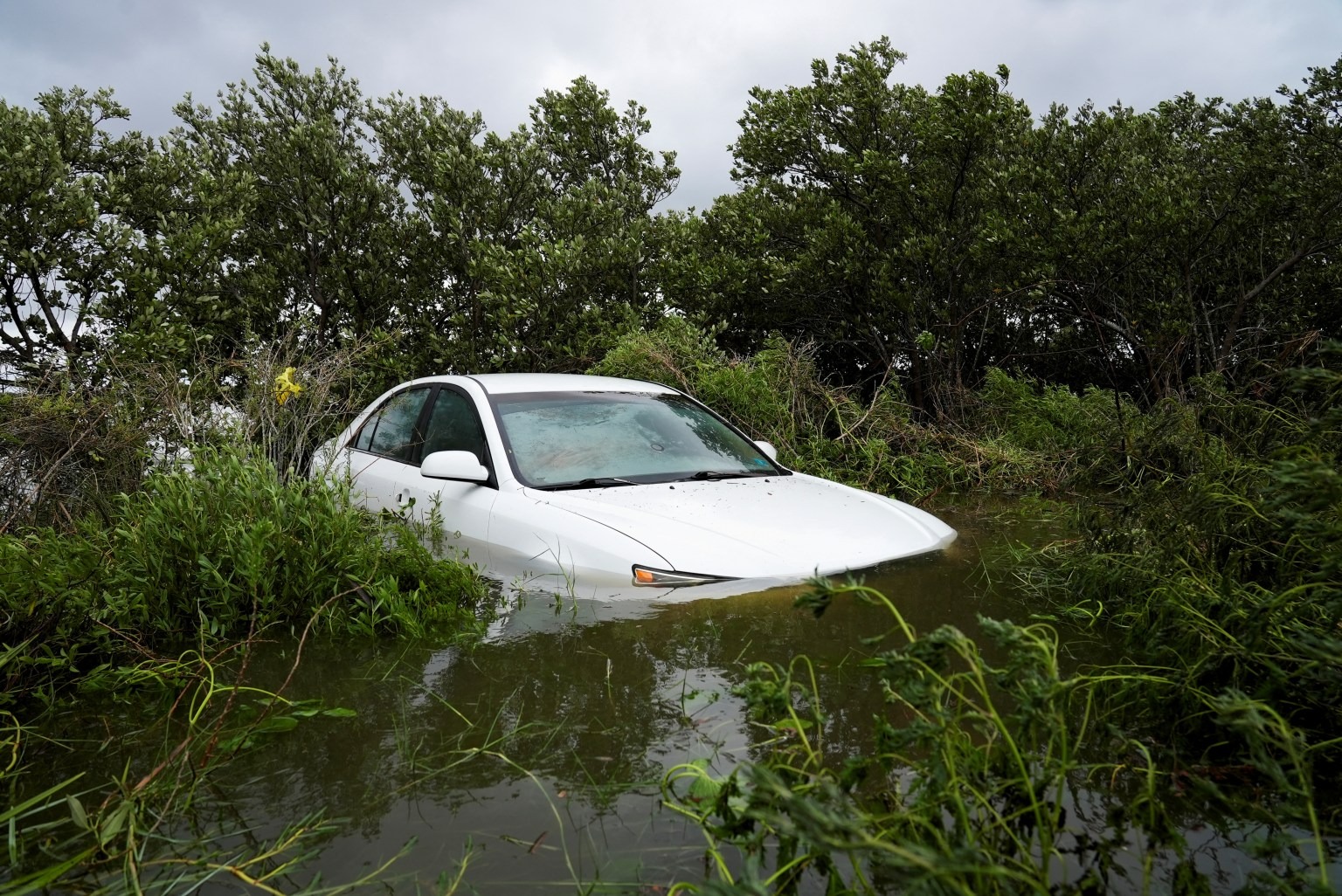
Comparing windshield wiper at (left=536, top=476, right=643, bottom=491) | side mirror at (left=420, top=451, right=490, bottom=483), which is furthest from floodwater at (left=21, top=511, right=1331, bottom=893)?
side mirror at (left=420, top=451, right=490, bottom=483)

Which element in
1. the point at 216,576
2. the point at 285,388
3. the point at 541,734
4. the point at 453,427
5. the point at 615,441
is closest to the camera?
the point at 541,734

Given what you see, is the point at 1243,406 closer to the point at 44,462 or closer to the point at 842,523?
the point at 842,523

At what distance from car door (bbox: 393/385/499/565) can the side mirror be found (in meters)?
0.09

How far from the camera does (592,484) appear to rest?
4582 mm

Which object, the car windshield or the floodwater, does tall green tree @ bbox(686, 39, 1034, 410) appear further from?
the floodwater

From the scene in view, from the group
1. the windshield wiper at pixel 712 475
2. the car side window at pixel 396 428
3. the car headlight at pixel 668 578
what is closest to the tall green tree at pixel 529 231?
the car side window at pixel 396 428

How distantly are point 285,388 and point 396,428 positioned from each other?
2.91 feet

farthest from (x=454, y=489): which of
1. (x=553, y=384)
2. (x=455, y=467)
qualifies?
(x=553, y=384)

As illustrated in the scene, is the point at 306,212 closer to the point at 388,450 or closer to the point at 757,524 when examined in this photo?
the point at 388,450

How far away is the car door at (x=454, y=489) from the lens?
4.57m

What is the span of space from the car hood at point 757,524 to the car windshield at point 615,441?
190mm

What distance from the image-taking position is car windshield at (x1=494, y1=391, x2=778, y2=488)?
4.75 m

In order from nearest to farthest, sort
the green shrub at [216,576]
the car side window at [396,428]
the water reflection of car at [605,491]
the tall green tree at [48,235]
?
the green shrub at [216,576] → the water reflection of car at [605,491] → the car side window at [396,428] → the tall green tree at [48,235]

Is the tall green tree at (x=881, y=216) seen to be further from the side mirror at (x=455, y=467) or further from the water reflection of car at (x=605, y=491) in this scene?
the side mirror at (x=455, y=467)
